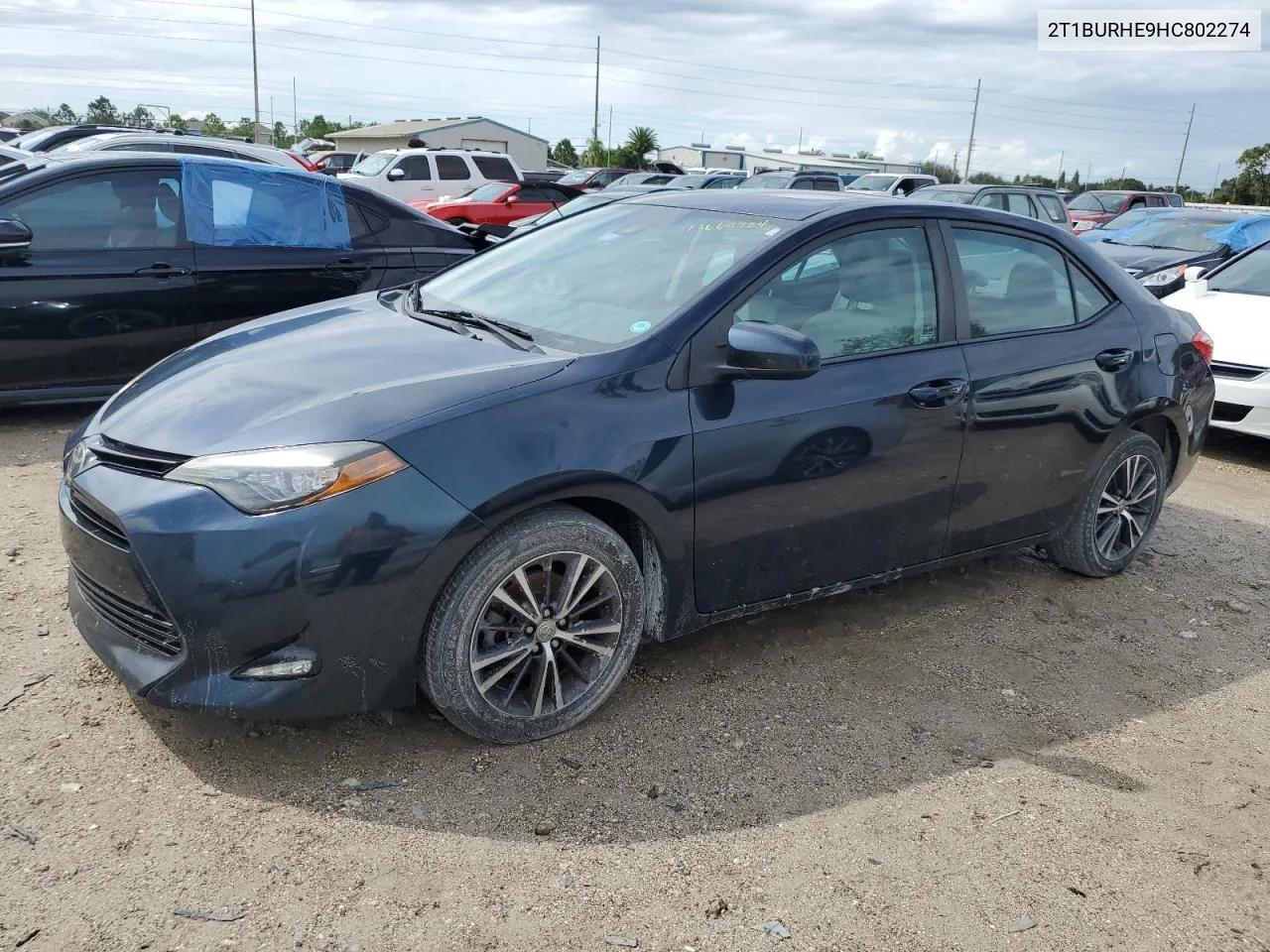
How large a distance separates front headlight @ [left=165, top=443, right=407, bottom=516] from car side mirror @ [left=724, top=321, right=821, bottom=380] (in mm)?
1096

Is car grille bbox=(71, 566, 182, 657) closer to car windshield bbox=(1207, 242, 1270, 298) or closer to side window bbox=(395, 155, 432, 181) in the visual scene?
car windshield bbox=(1207, 242, 1270, 298)

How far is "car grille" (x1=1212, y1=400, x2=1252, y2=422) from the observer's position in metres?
6.89

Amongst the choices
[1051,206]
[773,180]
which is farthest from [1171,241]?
[773,180]

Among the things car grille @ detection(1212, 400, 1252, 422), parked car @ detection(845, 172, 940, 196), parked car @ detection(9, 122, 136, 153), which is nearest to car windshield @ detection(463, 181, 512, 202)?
parked car @ detection(9, 122, 136, 153)

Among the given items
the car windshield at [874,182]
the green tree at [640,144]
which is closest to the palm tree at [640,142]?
the green tree at [640,144]

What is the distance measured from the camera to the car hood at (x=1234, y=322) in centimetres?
697

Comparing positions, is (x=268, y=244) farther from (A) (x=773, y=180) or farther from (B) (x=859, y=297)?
(A) (x=773, y=180)

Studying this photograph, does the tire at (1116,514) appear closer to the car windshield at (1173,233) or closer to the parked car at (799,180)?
the car windshield at (1173,233)

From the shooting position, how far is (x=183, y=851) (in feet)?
8.46

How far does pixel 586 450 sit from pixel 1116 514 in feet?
9.67

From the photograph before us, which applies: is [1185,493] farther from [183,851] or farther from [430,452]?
[183,851]

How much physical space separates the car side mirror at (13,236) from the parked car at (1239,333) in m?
7.32

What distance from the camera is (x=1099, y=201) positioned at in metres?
25.0

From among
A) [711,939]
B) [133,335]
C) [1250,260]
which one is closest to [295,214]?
[133,335]
